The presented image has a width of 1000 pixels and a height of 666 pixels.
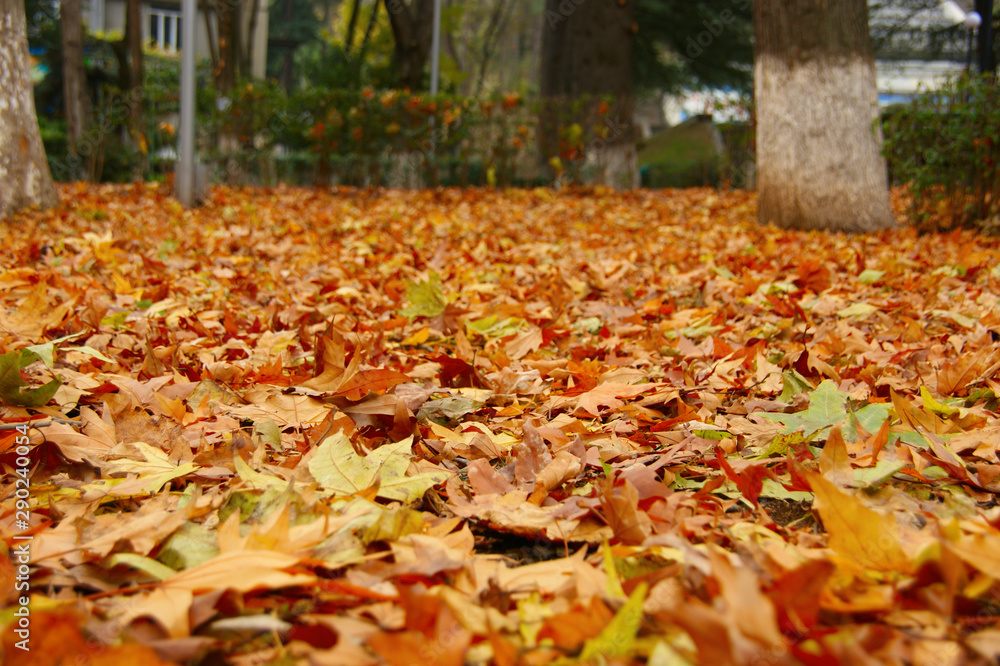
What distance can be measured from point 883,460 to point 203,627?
4.05 ft

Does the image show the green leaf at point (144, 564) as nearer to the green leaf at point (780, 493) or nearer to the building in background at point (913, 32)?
the green leaf at point (780, 493)

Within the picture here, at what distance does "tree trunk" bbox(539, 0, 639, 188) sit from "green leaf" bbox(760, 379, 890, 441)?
35.9 feet

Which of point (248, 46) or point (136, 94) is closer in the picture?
point (136, 94)

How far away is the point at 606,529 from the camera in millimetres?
1231

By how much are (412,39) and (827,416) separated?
A: 13582 mm

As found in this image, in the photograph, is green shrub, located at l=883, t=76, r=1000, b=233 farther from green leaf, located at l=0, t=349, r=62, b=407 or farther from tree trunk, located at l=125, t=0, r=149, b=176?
tree trunk, located at l=125, t=0, r=149, b=176

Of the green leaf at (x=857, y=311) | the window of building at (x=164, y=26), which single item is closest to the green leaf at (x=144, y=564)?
the green leaf at (x=857, y=311)

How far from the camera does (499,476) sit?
146 cm

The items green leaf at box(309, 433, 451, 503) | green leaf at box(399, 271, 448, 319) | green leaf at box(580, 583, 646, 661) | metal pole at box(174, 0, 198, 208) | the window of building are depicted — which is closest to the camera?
green leaf at box(580, 583, 646, 661)

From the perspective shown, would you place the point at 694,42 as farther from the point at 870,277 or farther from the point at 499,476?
the point at 499,476

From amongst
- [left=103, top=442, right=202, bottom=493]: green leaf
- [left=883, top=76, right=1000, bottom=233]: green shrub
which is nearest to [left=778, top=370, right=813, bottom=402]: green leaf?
[left=103, top=442, right=202, bottom=493]: green leaf

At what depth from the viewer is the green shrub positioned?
583 centimetres

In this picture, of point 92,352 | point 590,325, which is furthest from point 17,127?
point 590,325

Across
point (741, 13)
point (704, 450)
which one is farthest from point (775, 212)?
point (741, 13)
